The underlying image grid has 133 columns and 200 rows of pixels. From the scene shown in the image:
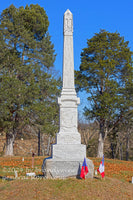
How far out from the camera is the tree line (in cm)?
2100

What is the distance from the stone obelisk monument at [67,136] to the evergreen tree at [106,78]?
13088mm

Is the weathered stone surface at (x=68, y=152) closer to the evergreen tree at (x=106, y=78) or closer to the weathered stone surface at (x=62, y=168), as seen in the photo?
the weathered stone surface at (x=62, y=168)

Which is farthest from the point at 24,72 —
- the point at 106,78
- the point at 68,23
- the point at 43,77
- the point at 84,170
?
the point at 84,170

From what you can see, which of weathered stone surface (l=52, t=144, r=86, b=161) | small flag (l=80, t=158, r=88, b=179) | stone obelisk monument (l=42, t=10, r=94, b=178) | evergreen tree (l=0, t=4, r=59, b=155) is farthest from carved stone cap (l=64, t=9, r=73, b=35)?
evergreen tree (l=0, t=4, r=59, b=155)

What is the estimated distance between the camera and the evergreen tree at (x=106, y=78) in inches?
927

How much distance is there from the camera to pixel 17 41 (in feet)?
73.1

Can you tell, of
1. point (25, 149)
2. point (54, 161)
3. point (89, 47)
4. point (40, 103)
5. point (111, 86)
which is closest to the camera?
point (54, 161)

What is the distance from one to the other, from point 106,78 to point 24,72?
7.81 metres

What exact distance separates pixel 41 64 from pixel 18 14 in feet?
16.4

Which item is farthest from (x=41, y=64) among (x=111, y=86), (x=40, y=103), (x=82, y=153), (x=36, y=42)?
(x=82, y=153)

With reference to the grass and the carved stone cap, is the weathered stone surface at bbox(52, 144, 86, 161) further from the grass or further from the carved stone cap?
the carved stone cap

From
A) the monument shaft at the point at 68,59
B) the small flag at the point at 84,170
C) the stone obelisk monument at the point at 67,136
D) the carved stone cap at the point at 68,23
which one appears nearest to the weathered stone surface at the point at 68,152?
the stone obelisk monument at the point at 67,136

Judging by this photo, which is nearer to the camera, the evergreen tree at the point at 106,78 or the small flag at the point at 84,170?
the small flag at the point at 84,170

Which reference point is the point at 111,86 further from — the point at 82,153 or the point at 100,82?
→ the point at 82,153
